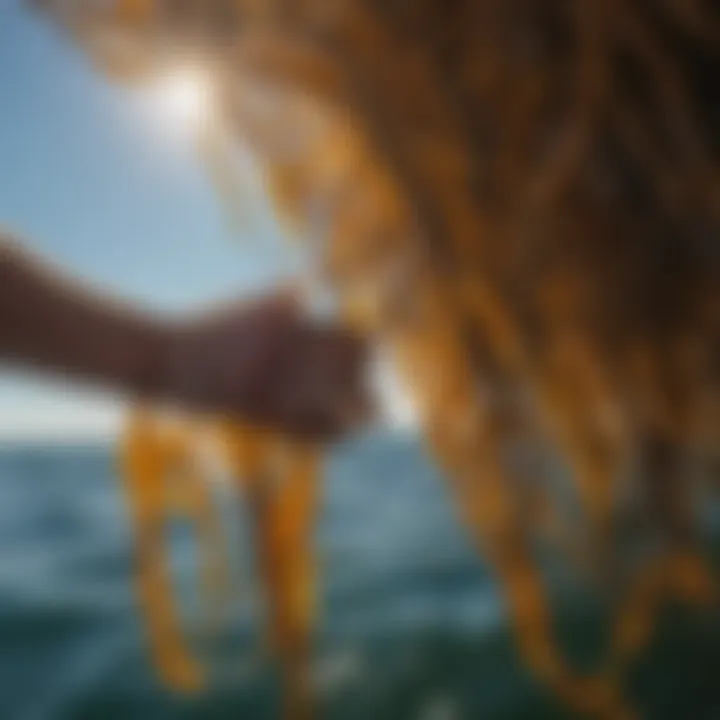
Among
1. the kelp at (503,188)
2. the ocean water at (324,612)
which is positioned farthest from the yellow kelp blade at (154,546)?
the kelp at (503,188)

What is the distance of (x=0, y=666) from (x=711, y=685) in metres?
0.52

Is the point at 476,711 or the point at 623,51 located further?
the point at 476,711

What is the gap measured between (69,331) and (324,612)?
32 cm

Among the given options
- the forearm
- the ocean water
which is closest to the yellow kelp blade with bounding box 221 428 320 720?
the ocean water

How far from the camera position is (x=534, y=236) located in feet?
1.90

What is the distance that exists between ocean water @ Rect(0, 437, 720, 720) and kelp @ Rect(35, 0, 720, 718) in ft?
0.33

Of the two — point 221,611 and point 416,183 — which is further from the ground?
point 416,183

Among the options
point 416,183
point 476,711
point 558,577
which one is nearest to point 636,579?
point 558,577

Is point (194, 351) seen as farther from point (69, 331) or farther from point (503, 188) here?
point (503, 188)

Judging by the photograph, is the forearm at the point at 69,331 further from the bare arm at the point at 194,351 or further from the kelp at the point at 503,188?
the kelp at the point at 503,188

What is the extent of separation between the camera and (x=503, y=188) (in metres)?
0.58

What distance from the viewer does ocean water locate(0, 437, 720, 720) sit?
0.71 metres

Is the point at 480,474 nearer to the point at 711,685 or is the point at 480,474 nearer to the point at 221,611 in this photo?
the point at 221,611

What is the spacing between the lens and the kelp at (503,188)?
0.56m
